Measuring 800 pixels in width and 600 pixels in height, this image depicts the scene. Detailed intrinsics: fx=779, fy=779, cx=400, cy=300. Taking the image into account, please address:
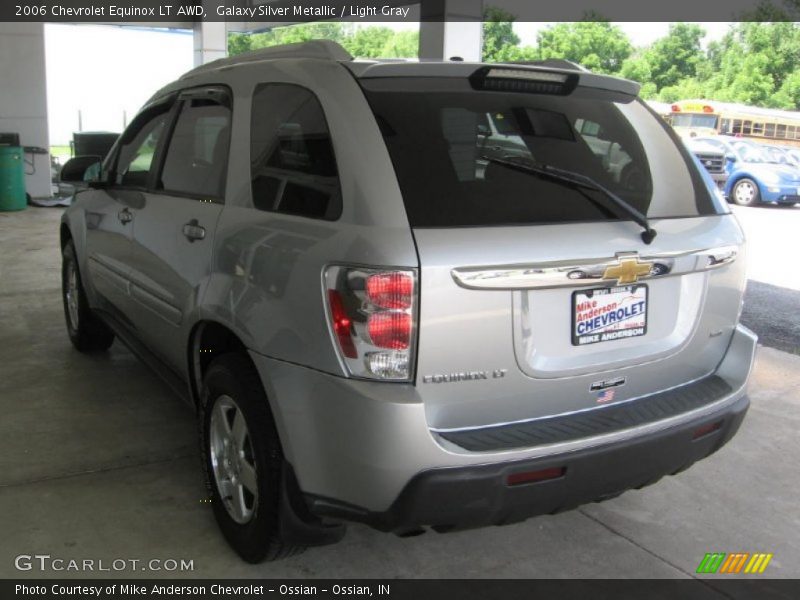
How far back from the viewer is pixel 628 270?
2.34 metres

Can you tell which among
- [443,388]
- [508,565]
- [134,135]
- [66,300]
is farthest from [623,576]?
[66,300]

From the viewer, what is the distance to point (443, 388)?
84.7 inches

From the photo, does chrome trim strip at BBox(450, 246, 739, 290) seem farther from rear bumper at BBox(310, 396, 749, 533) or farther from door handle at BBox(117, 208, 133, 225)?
door handle at BBox(117, 208, 133, 225)

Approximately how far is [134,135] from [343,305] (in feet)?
8.17

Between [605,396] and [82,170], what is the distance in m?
3.45

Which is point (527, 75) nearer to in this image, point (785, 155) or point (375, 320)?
point (375, 320)

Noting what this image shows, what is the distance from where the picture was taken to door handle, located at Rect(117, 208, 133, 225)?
12.3 ft

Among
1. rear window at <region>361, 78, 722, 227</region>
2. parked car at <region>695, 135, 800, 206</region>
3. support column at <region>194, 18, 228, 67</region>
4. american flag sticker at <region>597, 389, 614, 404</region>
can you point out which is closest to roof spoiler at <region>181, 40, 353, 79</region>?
rear window at <region>361, 78, 722, 227</region>

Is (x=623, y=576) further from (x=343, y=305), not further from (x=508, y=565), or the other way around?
(x=343, y=305)

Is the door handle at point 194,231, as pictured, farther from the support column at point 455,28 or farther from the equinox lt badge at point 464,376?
the support column at point 455,28

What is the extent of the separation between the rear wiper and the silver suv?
10 millimetres

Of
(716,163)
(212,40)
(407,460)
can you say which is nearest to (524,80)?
(407,460)

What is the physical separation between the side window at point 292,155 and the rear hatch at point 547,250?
21cm

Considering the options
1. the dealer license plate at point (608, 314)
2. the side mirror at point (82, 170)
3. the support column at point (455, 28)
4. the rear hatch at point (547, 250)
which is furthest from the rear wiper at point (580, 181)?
the support column at point (455, 28)
